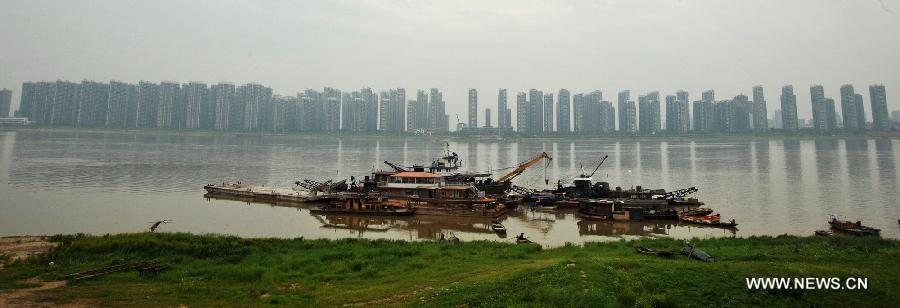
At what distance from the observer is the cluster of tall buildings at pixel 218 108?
554 ft

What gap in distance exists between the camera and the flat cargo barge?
39000 mm

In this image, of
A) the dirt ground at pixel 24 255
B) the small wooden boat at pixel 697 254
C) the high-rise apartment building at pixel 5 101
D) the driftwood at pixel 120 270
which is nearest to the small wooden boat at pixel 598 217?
the small wooden boat at pixel 697 254

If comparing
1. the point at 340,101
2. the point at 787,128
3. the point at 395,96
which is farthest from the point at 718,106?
the point at 340,101

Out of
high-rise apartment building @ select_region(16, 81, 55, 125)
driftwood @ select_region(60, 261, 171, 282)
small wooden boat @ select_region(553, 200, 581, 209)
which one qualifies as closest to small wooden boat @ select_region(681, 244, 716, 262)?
driftwood @ select_region(60, 261, 171, 282)

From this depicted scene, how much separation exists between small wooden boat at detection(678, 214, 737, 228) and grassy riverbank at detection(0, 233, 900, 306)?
10.7 metres

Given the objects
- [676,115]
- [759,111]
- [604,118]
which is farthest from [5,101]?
Result: [759,111]

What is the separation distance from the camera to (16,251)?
56.6 ft

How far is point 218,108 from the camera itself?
17525 centimetres

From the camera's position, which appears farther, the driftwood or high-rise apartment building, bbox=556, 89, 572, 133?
high-rise apartment building, bbox=556, 89, 572, 133
